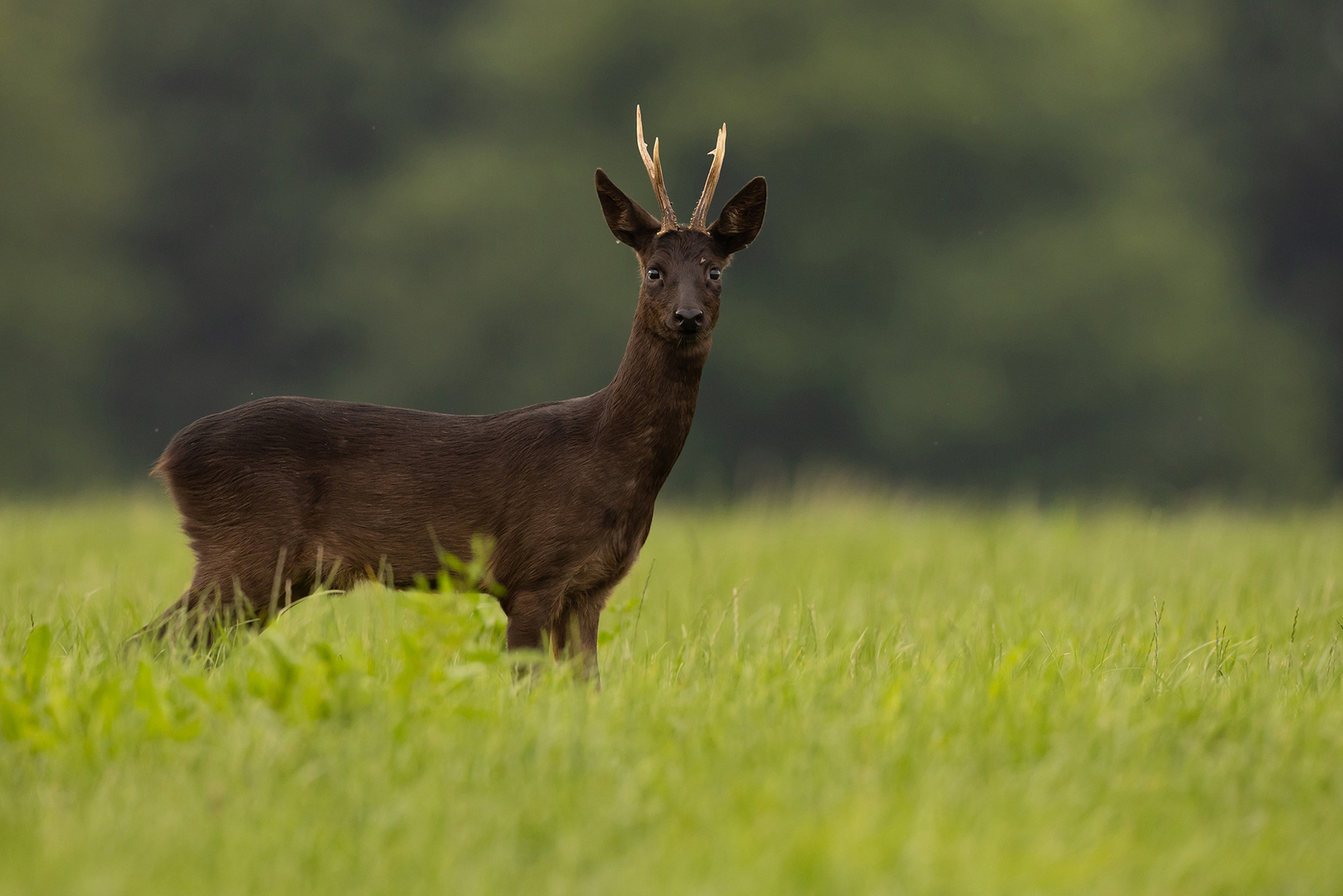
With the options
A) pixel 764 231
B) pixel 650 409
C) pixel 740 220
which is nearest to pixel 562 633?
pixel 650 409

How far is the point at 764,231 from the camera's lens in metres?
20.1

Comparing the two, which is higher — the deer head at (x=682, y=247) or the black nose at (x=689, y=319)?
the deer head at (x=682, y=247)

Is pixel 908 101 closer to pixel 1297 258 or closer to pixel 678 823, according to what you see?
pixel 1297 258

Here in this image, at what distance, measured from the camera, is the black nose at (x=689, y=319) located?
4.66 metres

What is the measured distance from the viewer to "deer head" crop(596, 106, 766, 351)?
4.78 m

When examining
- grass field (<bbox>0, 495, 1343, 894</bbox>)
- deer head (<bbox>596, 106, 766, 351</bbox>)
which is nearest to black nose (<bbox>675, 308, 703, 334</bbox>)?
deer head (<bbox>596, 106, 766, 351</bbox>)

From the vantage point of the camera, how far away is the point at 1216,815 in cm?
346

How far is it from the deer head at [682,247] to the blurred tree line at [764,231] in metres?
14.2

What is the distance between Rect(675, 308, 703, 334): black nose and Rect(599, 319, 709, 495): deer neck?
0.50ft

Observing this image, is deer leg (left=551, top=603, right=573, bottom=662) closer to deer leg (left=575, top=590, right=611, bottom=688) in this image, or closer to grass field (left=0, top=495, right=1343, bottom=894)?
deer leg (left=575, top=590, right=611, bottom=688)

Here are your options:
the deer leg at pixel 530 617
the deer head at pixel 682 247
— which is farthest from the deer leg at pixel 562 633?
the deer head at pixel 682 247

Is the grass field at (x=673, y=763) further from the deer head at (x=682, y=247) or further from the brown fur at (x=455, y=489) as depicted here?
the deer head at (x=682, y=247)

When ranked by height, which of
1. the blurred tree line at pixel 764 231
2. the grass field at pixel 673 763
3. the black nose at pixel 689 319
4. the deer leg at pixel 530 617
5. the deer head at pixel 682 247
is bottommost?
the grass field at pixel 673 763

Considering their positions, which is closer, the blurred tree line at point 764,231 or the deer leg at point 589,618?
the deer leg at point 589,618
